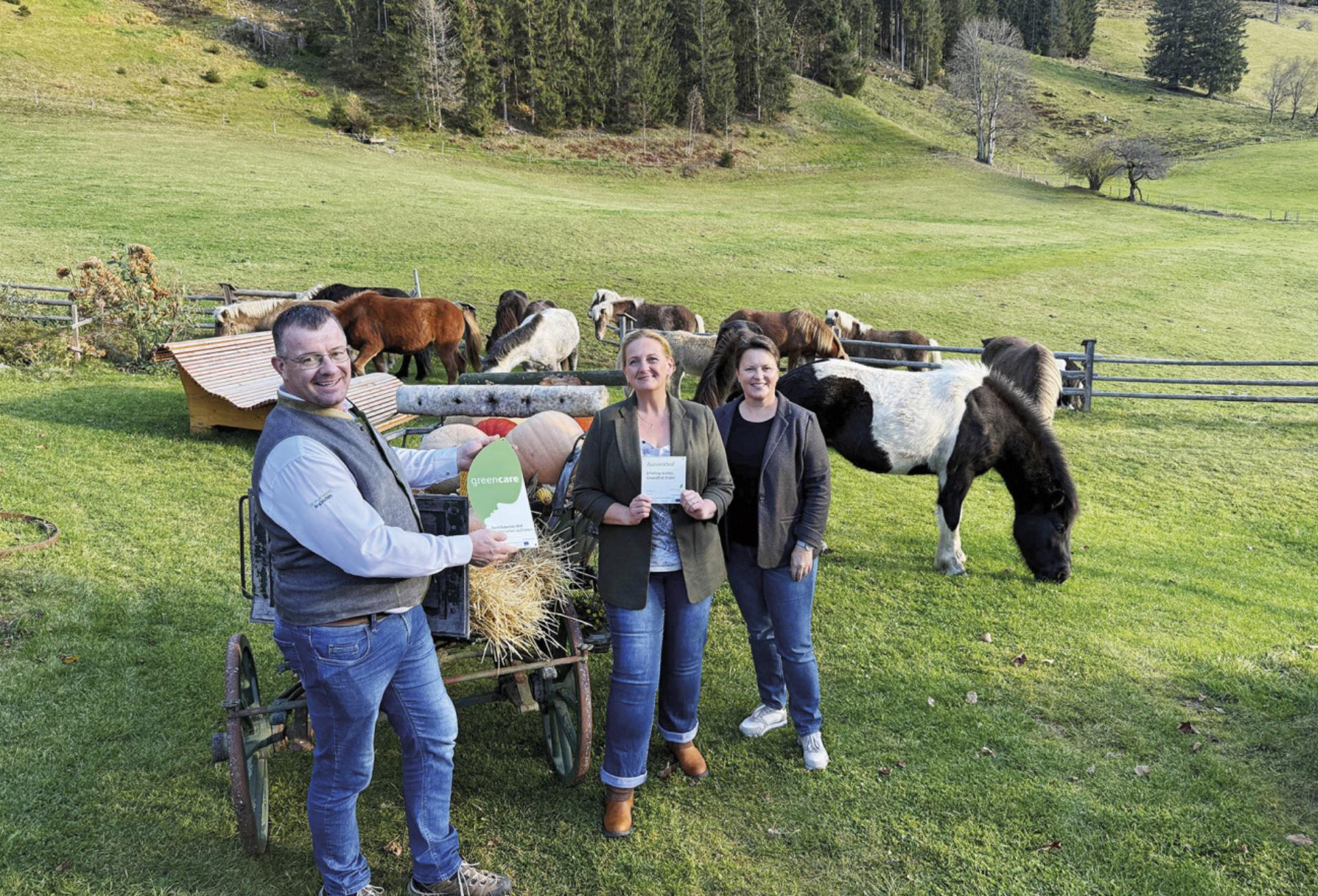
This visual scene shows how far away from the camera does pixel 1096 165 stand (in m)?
41.6

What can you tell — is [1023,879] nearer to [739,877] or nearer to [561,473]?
[739,877]

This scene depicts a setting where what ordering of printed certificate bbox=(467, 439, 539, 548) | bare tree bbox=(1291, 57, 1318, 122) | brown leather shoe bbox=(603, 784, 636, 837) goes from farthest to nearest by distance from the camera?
bare tree bbox=(1291, 57, 1318, 122) < brown leather shoe bbox=(603, 784, 636, 837) < printed certificate bbox=(467, 439, 539, 548)

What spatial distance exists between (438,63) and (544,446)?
48.9 meters

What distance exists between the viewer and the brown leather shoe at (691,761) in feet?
13.8

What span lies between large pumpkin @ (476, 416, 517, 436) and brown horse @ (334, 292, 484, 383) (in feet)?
21.5

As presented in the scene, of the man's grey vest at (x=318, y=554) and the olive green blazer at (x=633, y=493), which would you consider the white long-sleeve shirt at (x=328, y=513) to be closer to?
the man's grey vest at (x=318, y=554)

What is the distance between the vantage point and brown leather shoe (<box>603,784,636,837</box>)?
376 cm

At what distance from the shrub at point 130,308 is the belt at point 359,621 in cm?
1171

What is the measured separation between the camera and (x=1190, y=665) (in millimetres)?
5449

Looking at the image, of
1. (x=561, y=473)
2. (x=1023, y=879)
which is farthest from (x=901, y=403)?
(x=1023, y=879)

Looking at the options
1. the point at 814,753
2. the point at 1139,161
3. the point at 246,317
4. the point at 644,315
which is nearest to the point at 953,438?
Answer: the point at 814,753

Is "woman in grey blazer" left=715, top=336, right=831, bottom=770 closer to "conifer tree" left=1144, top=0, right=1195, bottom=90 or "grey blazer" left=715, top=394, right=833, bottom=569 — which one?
"grey blazer" left=715, top=394, right=833, bottom=569

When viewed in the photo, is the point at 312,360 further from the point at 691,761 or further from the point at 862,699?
the point at 862,699

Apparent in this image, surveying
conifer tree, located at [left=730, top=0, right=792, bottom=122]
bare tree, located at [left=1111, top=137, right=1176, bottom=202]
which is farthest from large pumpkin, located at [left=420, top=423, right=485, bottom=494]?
conifer tree, located at [left=730, top=0, right=792, bottom=122]
